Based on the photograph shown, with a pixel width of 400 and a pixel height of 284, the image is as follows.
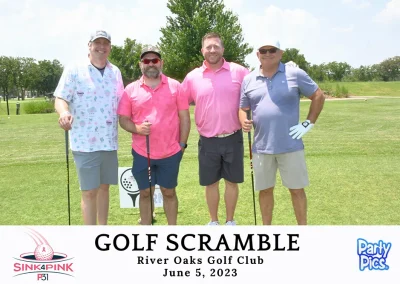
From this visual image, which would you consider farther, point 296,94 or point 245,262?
point 296,94

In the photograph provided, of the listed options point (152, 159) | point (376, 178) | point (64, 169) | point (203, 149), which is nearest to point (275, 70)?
point (203, 149)

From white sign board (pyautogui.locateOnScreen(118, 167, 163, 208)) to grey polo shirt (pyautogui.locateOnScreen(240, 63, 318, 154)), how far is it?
5.00 feet

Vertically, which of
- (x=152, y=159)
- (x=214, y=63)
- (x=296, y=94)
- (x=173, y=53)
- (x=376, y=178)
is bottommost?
(x=376, y=178)

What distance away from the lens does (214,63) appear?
4.23m

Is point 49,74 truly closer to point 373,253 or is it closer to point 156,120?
point 156,120

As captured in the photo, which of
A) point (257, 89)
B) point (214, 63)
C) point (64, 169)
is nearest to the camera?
point (257, 89)

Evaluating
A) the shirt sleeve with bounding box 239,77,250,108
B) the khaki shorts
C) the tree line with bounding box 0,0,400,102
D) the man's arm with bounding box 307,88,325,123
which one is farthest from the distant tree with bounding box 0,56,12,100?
the man's arm with bounding box 307,88,325,123

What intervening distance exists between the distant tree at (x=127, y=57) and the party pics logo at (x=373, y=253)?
4160cm

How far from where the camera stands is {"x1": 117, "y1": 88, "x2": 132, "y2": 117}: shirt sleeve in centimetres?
396

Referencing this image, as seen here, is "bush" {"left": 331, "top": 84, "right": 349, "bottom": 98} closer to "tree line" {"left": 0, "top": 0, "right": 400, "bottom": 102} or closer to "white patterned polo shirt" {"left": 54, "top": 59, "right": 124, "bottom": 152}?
"tree line" {"left": 0, "top": 0, "right": 400, "bottom": 102}

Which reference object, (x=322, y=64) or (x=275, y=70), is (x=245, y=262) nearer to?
(x=275, y=70)

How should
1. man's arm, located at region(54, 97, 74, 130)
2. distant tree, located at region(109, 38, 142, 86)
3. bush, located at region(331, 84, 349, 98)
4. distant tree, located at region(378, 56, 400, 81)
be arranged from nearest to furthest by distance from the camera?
1. man's arm, located at region(54, 97, 74, 130)
2. distant tree, located at region(109, 38, 142, 86)
3. bush, located at region(331, 84, 349, 98)
4. distant tree, located at region(378, 56, 400, 81)

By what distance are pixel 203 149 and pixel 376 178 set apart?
141 inches

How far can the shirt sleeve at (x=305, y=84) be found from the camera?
3.90 m
